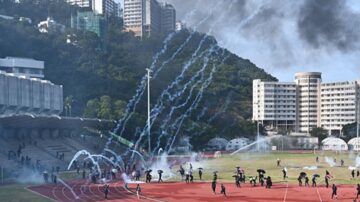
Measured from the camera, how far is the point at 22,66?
111500 mm

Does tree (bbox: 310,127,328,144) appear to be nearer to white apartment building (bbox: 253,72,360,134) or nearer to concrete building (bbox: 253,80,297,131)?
white apartment building (bbox: 253,72,360,134)

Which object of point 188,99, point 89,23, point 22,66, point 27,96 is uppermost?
point 89,23

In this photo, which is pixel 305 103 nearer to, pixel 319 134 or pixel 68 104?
pixel 319 134

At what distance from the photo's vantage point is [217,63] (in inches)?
5394

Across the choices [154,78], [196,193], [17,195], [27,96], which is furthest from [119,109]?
[17,195]

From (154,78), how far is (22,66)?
2921cm

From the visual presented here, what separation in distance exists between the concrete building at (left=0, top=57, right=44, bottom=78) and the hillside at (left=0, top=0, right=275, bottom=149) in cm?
509

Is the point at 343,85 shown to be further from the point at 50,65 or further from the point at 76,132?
the point at 76,132

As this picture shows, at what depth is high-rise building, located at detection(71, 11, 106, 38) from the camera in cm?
16538

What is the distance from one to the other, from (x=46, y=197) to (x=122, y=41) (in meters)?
125

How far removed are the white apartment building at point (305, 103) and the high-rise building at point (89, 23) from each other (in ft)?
161

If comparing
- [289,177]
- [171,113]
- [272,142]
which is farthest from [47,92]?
[289,177]

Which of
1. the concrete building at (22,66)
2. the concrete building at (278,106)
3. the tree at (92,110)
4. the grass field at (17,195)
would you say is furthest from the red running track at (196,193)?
the concrete building at (278,106)

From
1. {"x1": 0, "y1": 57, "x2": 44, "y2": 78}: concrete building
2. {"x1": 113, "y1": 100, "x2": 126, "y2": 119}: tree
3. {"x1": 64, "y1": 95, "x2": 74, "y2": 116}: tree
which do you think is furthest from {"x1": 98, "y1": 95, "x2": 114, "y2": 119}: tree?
{"x1": 0, "y1": 57, "x2": 44, "y2": 78}: concrete building
